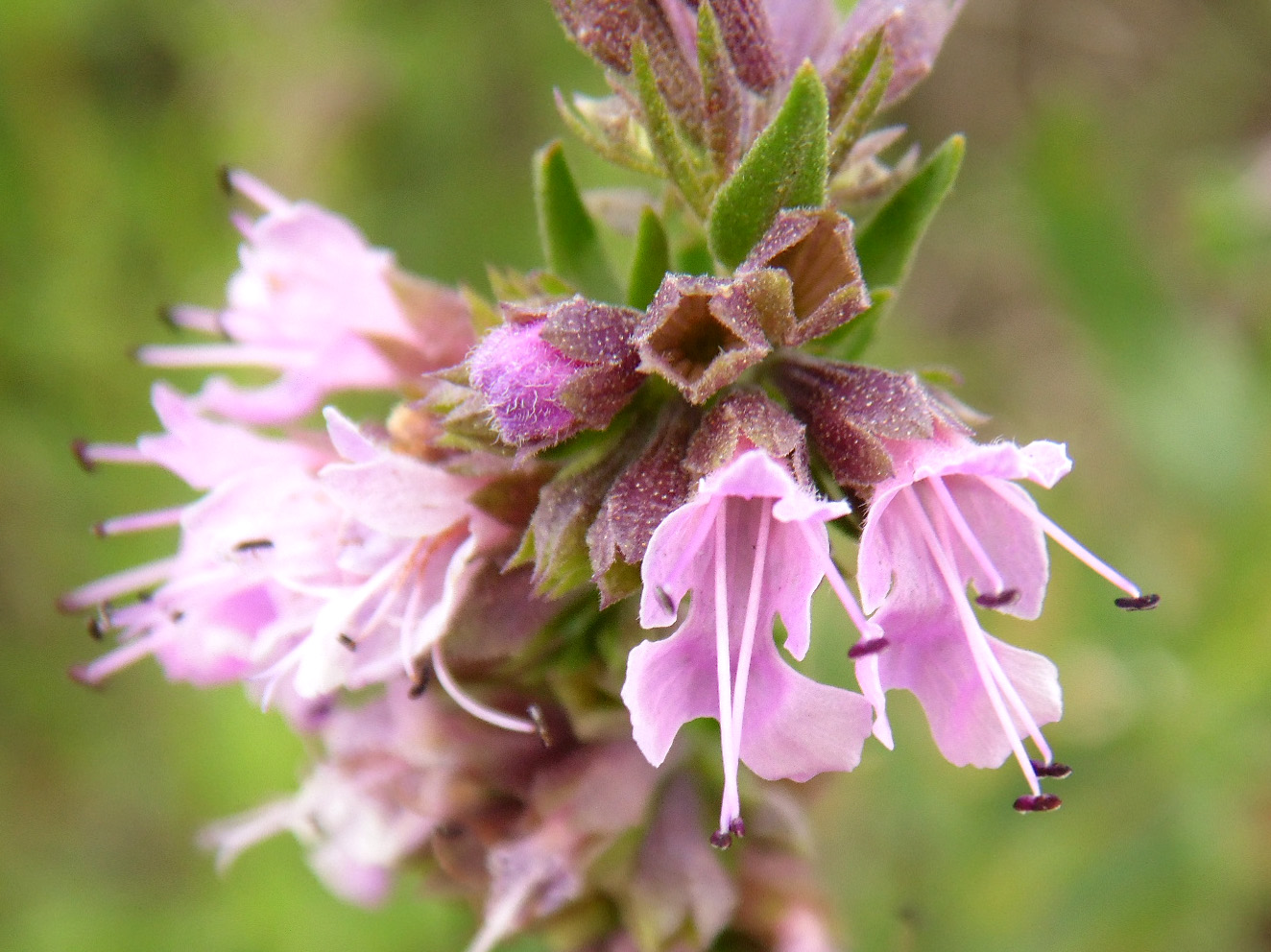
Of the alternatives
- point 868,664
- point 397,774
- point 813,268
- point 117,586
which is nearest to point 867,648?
point 868,664

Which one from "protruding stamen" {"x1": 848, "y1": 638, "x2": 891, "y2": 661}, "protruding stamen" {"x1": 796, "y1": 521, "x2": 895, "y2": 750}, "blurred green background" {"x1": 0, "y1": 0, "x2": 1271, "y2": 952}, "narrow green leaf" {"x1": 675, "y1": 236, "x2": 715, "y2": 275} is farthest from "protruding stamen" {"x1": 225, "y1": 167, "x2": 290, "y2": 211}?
"blurred green background" {"x1": 0, "y1": 0, "x2": 1271, "y2": 952}

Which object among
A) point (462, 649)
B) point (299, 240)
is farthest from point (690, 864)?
point (299, 240)

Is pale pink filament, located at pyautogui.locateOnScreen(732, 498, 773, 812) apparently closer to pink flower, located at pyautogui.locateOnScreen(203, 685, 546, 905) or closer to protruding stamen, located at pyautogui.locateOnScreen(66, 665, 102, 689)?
pink flower, located at pyautogui.locateOnScreen(203, 685, 546, 905)

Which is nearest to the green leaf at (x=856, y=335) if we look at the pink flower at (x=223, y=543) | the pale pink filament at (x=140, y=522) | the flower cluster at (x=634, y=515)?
the flower cluster at (x=634, y=515)

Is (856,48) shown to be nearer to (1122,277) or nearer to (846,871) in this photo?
(846,871)

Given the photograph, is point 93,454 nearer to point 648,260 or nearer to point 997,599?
point 648,260

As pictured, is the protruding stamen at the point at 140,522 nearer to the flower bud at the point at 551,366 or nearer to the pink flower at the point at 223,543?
the pink flower at the point at 223,543

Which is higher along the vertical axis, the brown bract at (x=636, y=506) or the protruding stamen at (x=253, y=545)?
the brown bract at (x=636, y=506)
